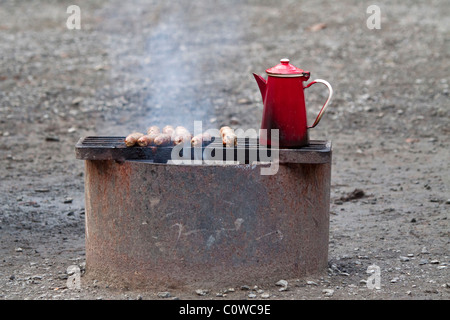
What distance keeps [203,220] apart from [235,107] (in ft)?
15.8

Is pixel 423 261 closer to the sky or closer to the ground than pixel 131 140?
closer to the ground

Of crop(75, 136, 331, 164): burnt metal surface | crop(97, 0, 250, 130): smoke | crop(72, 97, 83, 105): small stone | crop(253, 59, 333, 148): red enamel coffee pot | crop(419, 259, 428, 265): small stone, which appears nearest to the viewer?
crop(75, 136, 331, 164): burnt metal surface

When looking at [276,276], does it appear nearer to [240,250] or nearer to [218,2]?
[240,250]

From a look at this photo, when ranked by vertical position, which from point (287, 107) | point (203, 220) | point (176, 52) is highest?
point (176, 52)

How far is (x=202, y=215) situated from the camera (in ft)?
11.2

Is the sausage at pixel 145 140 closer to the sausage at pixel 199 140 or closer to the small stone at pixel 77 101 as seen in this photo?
the sausage at pixel 199 140

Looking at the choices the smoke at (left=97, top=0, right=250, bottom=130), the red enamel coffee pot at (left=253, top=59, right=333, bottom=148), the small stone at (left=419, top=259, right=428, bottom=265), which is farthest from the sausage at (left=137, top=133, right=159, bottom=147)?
the smoke at (left=97, top=0, right=250, bottom=130)

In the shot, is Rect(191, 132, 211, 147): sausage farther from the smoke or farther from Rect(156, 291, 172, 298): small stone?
the smoke

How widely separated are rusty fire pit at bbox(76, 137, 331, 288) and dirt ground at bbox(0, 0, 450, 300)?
121 mm

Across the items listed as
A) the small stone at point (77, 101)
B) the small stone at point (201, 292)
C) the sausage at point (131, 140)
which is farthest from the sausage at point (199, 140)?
the small stone at point (77, 101)

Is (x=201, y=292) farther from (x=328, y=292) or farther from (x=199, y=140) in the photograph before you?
(x=199, y=140)

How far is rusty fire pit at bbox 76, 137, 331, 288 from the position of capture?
11.2ft

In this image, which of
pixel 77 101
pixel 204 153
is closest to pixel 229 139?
pixel 204 153
